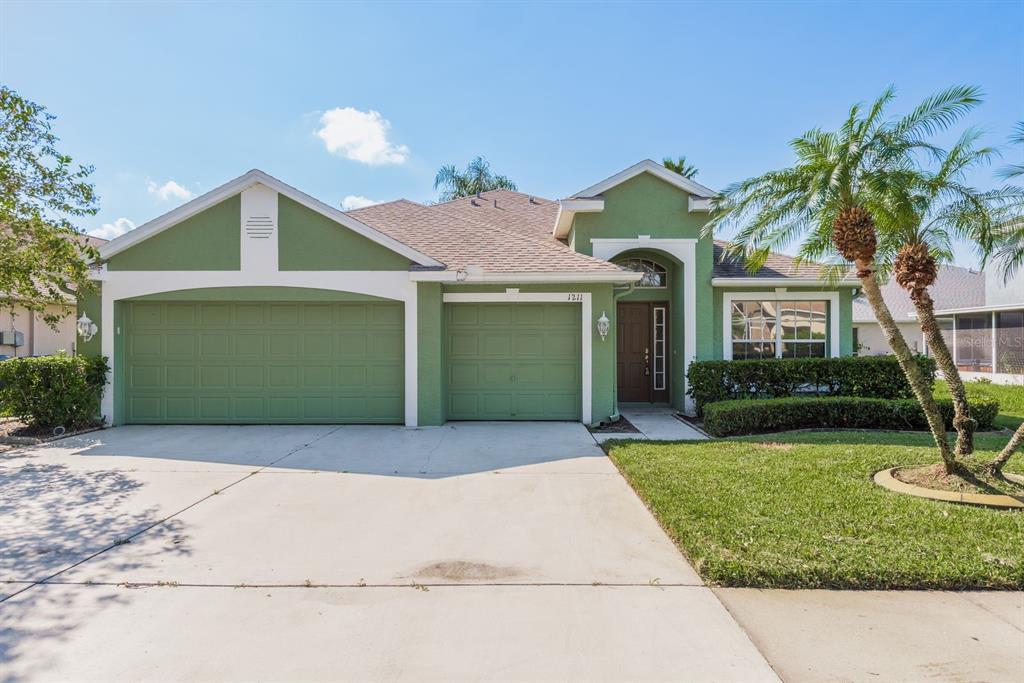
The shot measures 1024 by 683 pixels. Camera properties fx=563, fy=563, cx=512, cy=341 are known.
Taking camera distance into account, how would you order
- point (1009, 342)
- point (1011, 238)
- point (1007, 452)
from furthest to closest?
point (1009, 342) → point (1011, 238) → point (1007, 452)

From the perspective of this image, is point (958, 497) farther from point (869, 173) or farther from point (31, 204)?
point (31, 204)

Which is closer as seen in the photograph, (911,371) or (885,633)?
(885,633)

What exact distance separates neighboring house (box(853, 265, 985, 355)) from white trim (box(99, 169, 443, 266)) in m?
20.4

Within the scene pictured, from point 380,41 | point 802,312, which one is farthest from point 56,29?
point 802,312

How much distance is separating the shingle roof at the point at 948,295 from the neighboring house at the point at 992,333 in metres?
0.71

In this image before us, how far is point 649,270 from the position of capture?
13.3 m

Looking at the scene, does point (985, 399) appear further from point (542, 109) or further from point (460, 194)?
point (460, 194)

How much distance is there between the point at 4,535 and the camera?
15.9ft

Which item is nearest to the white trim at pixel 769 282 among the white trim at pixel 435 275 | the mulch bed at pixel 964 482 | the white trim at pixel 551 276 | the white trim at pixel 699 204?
the white trim at pixel 699 204

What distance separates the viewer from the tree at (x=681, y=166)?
20.5 m

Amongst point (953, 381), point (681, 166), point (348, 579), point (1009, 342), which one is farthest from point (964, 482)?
point (1009, 342)

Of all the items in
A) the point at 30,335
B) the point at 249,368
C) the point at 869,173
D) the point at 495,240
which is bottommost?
the point at 249,368

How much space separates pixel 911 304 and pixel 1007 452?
21150 millimetres

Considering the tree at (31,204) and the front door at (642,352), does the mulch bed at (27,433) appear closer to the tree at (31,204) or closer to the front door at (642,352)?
the tree at (31,204)
